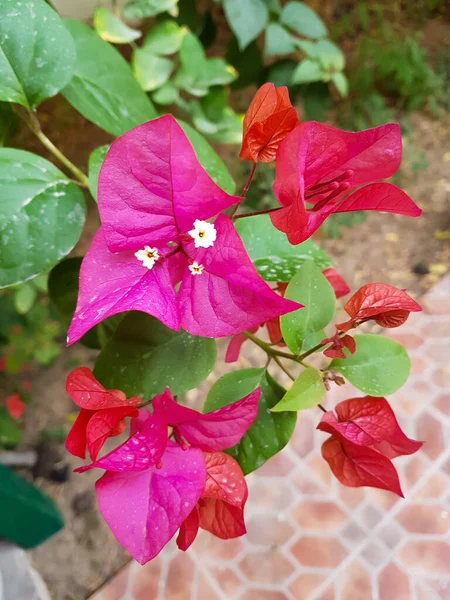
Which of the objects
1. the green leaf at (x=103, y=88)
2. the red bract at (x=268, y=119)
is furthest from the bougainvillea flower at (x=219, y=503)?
the green leaf at (x=103, y=88)

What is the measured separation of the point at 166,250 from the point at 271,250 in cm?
16

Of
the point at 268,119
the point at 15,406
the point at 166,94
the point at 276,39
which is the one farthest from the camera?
the point at 15,406

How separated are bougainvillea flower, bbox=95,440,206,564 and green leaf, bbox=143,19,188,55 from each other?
0.88m

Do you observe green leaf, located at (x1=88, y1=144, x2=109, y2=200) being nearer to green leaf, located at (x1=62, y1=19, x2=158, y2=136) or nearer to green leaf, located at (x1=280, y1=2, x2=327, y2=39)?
green leaf, located at (x1=62, y1=19, x2=158, y2=136)

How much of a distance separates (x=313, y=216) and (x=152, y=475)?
0.21m

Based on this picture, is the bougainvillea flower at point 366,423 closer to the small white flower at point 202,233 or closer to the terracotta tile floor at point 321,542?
the small white flower at point 202,233

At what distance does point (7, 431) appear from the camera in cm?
125

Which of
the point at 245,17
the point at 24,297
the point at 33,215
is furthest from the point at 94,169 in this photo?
the point at 245,17

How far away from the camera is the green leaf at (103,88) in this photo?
0.53m

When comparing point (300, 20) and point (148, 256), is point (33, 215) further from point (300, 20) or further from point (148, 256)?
point (300, 20)

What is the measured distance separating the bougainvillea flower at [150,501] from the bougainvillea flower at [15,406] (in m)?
1.10

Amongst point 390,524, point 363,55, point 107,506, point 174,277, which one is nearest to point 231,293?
point 174,277

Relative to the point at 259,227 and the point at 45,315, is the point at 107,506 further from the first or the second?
the point at 45,315

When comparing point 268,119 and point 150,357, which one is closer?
point 268,119
